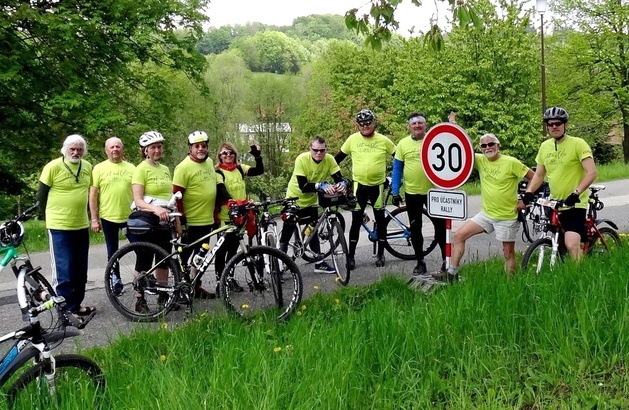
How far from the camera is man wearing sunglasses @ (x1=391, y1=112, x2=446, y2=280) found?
7145 millimetres

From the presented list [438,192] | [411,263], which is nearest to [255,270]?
[438,192]

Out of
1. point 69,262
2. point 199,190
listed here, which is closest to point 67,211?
point 69,262

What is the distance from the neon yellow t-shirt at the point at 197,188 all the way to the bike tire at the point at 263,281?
3.52ft

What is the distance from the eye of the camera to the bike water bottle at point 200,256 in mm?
5734

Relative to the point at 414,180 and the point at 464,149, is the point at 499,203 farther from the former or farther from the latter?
the point at 414,180

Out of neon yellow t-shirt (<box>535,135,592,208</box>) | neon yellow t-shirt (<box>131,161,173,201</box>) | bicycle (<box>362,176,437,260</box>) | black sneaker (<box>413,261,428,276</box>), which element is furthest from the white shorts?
neon yellow t-shirt (<box>131,161,173,201</box>)

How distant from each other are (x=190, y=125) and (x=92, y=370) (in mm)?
43946

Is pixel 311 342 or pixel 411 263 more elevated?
pixel 311 342

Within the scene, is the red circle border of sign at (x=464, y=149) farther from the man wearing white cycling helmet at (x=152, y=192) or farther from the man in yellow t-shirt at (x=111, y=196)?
the man in yellow t-shirt at (x=111, y=196)

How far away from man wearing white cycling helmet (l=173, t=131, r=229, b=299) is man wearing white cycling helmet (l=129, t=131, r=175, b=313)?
16 centimetres

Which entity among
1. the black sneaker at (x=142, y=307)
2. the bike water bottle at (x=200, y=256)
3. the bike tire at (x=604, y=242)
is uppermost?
the bike water bottle at (x=200, y=256)

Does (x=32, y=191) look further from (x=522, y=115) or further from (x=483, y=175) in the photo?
(x=522, y=115)

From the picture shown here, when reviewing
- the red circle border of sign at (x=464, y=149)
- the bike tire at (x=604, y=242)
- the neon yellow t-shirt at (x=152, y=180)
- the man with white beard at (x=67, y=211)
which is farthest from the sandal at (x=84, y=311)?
the bike tire at (x=604, y=242)

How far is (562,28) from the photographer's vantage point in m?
36.1
